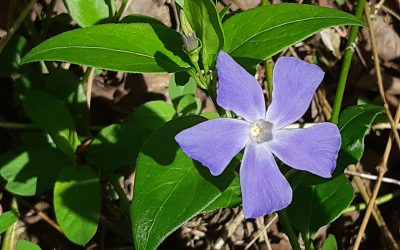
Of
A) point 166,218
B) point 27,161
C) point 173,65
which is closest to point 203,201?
point 166,218

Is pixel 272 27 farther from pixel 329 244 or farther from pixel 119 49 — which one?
pixel 329 244

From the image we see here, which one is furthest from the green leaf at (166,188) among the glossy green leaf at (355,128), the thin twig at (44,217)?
the thin twig at (44,217)

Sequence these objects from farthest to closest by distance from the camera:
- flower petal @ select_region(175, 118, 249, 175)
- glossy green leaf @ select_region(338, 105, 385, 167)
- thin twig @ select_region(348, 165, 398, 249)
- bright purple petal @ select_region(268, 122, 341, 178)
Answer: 1. thin twig @ select_region(348, 165, 398, 249)
2. glossy green leaf @ select_region(338, 105, 385, 167)
3. bright purple petal @ select_region(268, 122, 341, 178)
4. flower petal @ select_region(175, 118, 249, 175)

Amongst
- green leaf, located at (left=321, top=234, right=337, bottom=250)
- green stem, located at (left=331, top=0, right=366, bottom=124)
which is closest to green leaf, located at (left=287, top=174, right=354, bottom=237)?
green leaf, located at (left=321, top=234, right=337, bottom=250)

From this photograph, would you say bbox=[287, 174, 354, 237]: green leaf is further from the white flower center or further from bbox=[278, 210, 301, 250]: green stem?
the white flower center

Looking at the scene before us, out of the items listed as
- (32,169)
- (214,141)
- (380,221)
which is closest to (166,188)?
(214,141)

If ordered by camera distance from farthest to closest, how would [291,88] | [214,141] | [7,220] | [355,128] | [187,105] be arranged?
[187,105] → [7,220] → [355,128] → [291,88] → [214,141]

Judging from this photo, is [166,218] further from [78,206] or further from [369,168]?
[369,168]
